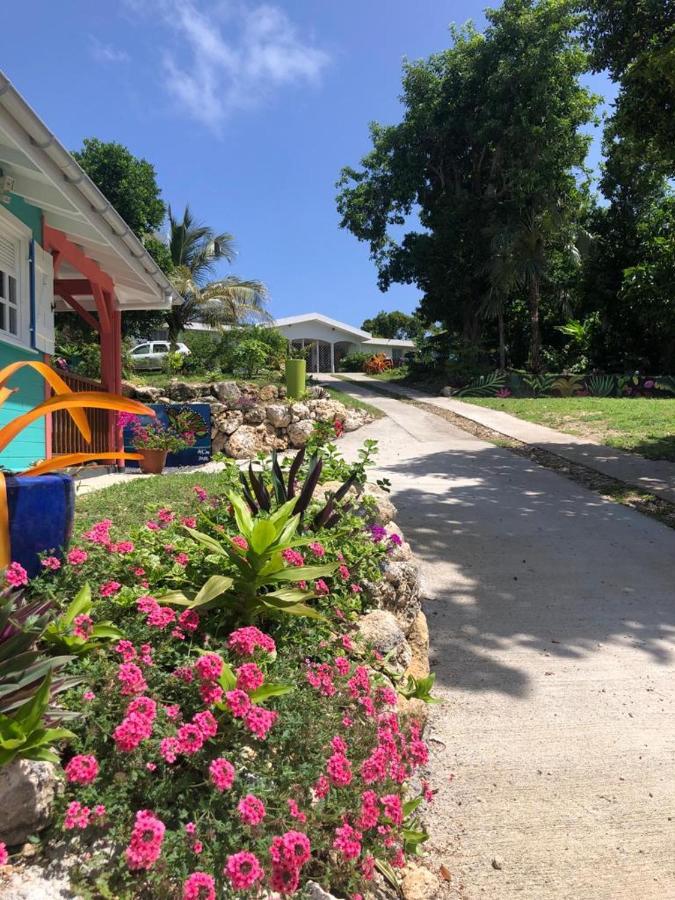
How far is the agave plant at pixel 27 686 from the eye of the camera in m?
1.38

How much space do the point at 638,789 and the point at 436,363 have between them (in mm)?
26543

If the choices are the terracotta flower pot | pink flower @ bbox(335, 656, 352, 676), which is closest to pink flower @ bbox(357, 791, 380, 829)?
pink flower @ bbox(335, 656, 352, 676)

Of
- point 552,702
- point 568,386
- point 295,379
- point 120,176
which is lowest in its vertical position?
point 552,702

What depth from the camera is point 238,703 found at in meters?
1.63

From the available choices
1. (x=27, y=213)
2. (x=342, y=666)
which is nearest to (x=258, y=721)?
(x=342, y=666)

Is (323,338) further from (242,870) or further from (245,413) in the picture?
(242,870)

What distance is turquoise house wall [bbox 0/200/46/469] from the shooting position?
5520 millimetres

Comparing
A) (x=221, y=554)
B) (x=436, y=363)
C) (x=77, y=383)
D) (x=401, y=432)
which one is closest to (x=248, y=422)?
(x=401, y=432)

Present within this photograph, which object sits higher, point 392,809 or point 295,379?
point 295,379

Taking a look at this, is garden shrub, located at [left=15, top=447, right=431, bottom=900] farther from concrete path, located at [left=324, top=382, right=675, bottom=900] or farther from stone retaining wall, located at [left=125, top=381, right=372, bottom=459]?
stone retaining wall, located at [left=125, top=381, right=372, bottom=459]

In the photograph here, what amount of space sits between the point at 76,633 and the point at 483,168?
28.1 meters

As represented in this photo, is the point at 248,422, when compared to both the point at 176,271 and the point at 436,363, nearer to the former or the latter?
the point at 176,271

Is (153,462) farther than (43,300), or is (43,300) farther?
(153,462)

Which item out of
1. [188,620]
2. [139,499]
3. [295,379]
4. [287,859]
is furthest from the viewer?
[295,379]
